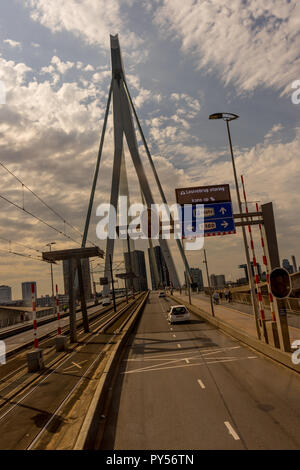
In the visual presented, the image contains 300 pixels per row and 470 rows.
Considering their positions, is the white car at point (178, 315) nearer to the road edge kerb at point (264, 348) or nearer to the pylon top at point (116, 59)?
the road edge kerb at point (264, 348)

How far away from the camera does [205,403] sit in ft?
31.2

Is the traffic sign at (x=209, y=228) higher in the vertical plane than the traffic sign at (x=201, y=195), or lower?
lower

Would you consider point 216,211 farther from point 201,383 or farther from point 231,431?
point 231,431

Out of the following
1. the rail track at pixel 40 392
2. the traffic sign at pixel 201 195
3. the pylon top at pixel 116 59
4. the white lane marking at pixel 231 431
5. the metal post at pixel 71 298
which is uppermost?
the pylon top at pixel 116 59

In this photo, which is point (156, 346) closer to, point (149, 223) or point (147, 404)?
point (149, 223)

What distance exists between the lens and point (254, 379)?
11445mm

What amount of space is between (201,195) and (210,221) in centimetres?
156

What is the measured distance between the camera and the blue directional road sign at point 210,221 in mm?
18969

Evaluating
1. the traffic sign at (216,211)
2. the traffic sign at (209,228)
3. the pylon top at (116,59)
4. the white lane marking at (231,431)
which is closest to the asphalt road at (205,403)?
the white lane marking at (231,431)

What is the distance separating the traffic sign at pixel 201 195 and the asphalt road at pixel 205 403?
777cm

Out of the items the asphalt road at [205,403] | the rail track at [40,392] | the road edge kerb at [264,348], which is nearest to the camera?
the asphalt road at [205,403]

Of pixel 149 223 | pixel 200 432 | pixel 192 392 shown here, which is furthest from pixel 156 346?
pixel 200 432

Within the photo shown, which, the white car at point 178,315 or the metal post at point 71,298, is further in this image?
the white car at point 178,315
